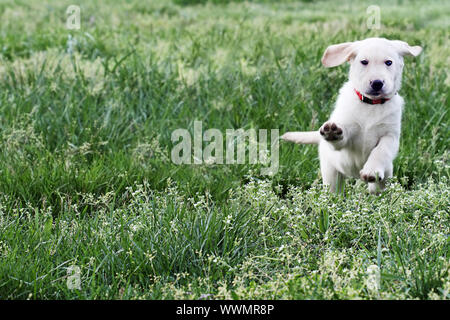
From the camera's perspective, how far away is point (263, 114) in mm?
5371

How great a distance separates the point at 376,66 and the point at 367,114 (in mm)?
327

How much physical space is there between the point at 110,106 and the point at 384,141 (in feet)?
9.02

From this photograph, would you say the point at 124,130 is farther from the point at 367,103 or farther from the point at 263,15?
the point at 263,15

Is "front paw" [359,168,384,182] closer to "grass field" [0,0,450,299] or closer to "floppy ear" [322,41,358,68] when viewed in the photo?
"grass field" [0,0,450,299]

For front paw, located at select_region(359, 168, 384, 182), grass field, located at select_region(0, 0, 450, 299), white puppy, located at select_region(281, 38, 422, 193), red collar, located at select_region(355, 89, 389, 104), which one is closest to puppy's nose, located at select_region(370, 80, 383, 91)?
white puppy, located at select_region(281, 38, 422, 193)

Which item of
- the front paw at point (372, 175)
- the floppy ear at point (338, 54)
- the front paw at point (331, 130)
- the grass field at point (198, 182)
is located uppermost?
the floppy ear at point (338, 54)

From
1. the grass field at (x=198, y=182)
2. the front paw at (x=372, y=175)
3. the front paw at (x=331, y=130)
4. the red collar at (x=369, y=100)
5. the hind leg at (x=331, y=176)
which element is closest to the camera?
the grass field at (x=198, y=182)

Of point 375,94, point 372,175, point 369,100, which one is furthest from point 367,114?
point 372,175

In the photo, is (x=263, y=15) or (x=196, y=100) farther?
(x=263, y=15)

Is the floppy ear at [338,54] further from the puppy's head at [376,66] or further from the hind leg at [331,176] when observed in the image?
the hind leg at [331,176]

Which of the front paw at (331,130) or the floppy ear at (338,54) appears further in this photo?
the floppy ear at (338,54)

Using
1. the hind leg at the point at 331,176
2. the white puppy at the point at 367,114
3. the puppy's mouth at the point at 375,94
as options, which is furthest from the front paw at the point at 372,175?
the hind leg at the point at 331,176

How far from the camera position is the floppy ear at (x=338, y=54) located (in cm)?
361
